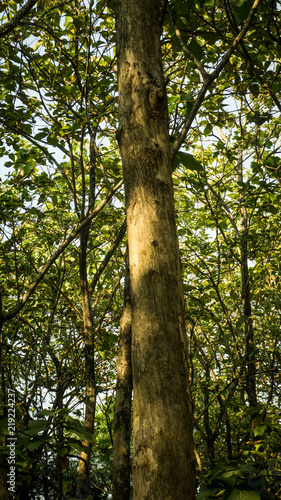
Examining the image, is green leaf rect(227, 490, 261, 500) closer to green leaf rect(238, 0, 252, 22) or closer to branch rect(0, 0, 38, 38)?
green leaf rect(238, 0, 252, 22)

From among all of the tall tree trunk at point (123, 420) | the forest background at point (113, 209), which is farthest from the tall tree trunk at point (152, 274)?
the tall tree trunk at point (123, 420)

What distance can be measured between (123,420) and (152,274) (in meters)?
2.12

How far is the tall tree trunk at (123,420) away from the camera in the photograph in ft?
9.14

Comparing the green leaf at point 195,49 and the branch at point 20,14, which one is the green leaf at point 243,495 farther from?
the branch at point 20,14

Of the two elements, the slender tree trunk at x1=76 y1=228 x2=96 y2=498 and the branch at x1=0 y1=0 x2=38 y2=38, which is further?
the slender tree trunk at x1=76 y1=228 x2=96 y2=498

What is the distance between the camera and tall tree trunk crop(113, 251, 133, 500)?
2.79 metres

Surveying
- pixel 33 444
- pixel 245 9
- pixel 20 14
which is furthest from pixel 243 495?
pixel 20 14

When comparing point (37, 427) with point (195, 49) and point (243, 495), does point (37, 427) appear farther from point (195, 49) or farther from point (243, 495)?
point (195, 49)

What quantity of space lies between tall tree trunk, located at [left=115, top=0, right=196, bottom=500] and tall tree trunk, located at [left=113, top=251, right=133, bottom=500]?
196cm

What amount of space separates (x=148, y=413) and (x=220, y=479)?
51 centimetres

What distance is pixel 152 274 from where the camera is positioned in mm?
1277

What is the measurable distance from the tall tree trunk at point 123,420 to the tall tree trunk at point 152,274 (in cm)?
196

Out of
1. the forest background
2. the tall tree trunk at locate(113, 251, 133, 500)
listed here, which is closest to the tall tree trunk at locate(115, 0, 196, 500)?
the forest background

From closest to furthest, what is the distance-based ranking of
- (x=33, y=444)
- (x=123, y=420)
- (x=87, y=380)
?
(x=33, y=444) → (x=123, y=420) → (x=87, y=380)
